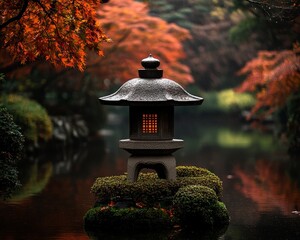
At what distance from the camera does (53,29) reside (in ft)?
51.8

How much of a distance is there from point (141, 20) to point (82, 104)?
8.18 metres

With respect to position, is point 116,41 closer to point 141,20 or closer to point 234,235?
point 141,20

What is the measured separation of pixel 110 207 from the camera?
15438mm

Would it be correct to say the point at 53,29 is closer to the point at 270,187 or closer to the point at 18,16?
the point at 18,16

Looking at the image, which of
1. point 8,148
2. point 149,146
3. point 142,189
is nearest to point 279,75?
point 149,146

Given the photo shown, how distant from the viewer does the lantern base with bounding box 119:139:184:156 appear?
16422 millimetres

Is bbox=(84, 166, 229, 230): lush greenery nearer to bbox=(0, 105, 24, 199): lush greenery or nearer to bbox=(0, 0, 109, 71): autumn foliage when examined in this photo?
bbox=(0, 105, 24, 199): lush greenery

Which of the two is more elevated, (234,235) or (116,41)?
(116,41)

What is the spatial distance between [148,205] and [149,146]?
148 centimetres

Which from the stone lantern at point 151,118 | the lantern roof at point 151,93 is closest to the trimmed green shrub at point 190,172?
the stone lantern at point 151,118

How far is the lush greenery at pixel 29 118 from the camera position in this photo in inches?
1156

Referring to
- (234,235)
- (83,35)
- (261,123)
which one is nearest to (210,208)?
(234,235)

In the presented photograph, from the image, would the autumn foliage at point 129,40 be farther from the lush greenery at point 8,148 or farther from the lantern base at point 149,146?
the lush greenery at point 8,148

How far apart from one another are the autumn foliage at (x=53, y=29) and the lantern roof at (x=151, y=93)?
3.85 feet
